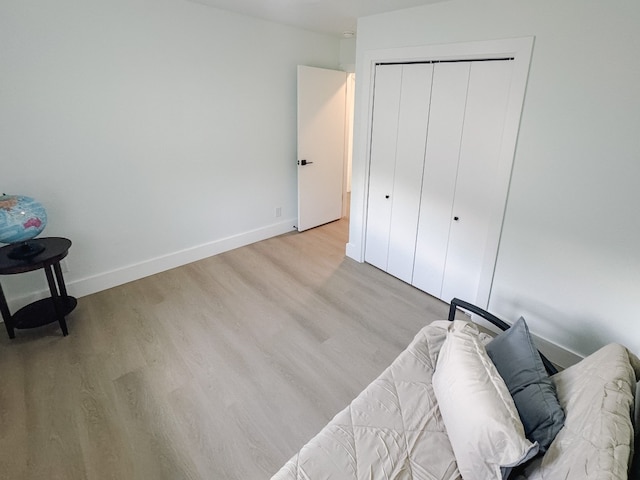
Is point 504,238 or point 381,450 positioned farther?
point 504,238

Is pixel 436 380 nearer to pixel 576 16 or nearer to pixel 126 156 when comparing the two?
pixel 576 16

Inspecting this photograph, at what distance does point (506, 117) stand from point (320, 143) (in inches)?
94.5

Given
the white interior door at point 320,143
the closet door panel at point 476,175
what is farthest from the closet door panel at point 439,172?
the white interior door at point 320,143

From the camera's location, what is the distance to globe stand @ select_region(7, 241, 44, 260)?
227 centimetres

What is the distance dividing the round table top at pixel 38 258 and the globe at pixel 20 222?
54 millimetres

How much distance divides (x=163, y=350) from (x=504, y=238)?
8.36ft

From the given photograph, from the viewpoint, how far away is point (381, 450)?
4.10 feet

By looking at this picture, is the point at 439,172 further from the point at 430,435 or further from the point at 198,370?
the point at 198,370

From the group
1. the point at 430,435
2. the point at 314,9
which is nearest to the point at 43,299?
the point at 430,435

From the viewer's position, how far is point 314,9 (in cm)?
291

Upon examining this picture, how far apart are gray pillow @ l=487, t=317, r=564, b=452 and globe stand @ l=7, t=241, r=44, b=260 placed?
287 centimetres

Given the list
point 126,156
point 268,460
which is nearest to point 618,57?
point 268,460

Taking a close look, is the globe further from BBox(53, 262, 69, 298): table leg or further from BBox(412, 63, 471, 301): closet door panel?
BBox(412, 63, 471, 301): closet door panel

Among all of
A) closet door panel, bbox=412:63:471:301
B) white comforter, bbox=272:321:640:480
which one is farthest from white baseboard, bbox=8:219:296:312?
white comforter, bbox=272:321:640:480
